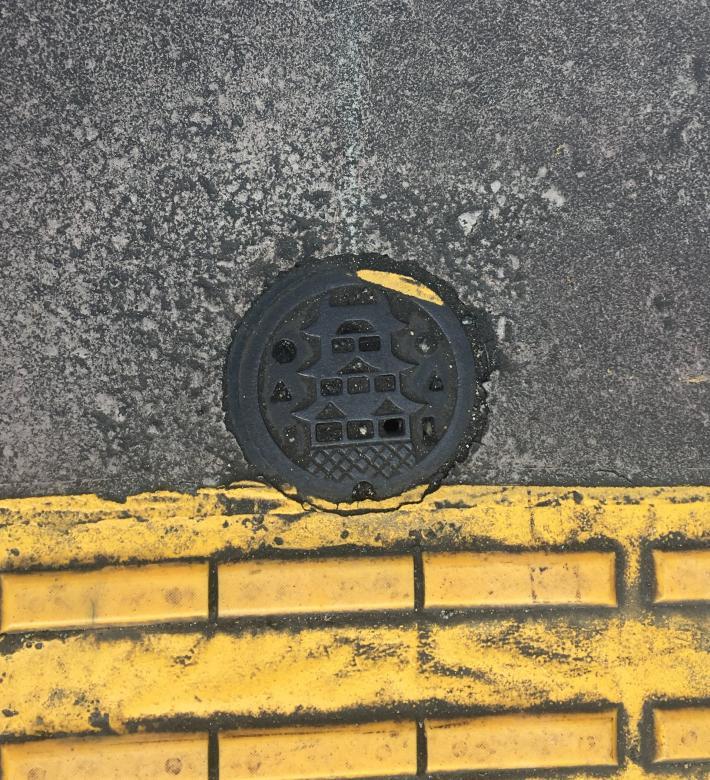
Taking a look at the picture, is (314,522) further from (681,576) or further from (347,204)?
(681,576)

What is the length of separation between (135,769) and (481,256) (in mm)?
1987

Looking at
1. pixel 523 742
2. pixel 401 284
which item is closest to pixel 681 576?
pixel 523 742

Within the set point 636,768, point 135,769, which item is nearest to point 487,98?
point 636,768

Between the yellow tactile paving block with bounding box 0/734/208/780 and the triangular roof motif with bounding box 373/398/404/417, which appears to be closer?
the yellow tactile paving block with bounding box 0/734/208/780

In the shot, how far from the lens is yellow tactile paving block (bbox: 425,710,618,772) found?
1.81 m

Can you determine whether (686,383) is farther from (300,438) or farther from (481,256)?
(300,438)

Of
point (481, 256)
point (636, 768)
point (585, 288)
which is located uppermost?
point (481, 256)

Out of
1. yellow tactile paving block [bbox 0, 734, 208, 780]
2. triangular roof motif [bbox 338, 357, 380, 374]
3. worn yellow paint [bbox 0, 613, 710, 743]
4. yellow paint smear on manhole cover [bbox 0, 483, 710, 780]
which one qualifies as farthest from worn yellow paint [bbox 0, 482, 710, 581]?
yellow tactile paving block [bbox 0, 734, 208, 780]

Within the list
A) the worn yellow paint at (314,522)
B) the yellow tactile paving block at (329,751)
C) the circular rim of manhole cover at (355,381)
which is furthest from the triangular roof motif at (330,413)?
the yellow tactile paving block at (329,751)

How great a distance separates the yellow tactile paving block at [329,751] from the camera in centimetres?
179

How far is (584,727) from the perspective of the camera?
183 cm

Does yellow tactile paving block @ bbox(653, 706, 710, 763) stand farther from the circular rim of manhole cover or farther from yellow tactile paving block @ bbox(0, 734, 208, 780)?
yellow tactile paving block @ bbox(0, 734, 208, 780)

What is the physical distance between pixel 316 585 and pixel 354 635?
21 centimetres

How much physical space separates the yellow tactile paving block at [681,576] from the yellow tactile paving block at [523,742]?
1.40 ft
